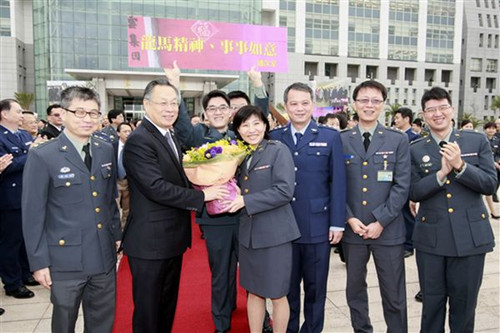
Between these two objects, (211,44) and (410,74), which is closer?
(211,44)

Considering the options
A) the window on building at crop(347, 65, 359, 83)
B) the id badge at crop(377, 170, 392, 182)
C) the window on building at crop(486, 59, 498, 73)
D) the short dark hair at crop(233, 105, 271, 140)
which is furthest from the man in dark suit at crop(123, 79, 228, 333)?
the window on building at crop(486, 59, 498, 73)

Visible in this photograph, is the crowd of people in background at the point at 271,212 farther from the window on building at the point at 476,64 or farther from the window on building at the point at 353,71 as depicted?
the window on building at the point at 476,64

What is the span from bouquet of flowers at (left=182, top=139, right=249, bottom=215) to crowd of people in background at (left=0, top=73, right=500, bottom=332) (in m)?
0.09

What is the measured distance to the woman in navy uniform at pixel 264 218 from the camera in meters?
2.59

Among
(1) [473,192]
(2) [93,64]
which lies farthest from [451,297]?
(2) [93,64]

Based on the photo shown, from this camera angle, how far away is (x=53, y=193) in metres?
2.32

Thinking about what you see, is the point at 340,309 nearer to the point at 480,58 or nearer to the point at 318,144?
the point at 318,144

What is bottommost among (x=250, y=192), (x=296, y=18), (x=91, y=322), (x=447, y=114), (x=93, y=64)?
(x=91, y=322)

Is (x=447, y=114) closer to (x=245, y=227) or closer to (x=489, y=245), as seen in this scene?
(x=489, y=245)

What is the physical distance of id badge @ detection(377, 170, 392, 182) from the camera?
2.82 m

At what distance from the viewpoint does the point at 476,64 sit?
49.8 metres

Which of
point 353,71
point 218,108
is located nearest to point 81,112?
point 218,108

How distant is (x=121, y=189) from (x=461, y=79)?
54.0m

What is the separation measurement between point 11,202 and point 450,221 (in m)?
4.19
